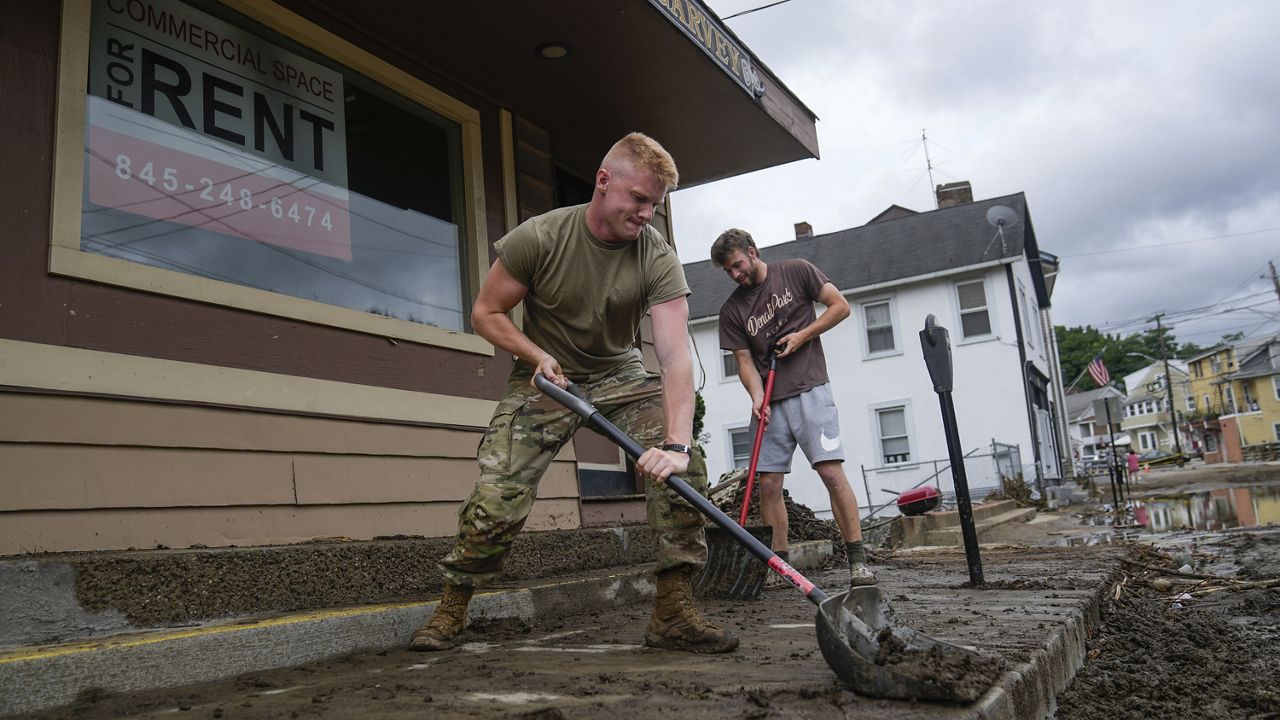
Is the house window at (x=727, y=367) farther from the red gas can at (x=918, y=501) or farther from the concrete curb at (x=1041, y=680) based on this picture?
A: the concrete curb at (x=1041, y=680)

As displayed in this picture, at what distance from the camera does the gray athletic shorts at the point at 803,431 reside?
4.73 m

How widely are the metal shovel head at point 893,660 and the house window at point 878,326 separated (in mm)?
21193

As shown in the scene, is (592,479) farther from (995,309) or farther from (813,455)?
(995,309)

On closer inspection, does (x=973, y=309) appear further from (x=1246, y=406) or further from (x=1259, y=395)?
(x=1246, y=406)

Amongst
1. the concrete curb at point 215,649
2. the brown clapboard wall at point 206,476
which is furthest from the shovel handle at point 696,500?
the brown clapboard wall at point 206,476

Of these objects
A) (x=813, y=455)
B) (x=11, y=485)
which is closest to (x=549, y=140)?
(x=813, y=455)

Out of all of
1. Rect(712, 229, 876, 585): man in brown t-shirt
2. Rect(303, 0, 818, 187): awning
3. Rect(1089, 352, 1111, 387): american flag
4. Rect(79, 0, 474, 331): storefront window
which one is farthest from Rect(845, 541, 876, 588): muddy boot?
Rect(1089, 352, 1111, 387): american flag

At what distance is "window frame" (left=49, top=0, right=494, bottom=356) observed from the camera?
3.28 m

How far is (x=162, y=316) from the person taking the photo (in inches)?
138

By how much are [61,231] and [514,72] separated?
2.91 m

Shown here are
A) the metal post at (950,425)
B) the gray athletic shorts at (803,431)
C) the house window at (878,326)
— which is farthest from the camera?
the house window at (878,326)

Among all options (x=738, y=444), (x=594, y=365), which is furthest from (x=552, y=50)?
(x=738, y=444)

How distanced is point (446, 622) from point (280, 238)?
2079 mm

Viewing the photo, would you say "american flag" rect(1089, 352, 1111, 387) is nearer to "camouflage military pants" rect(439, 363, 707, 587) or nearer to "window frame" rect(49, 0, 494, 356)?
"window frame" rect(49, 0, 494, 356)
